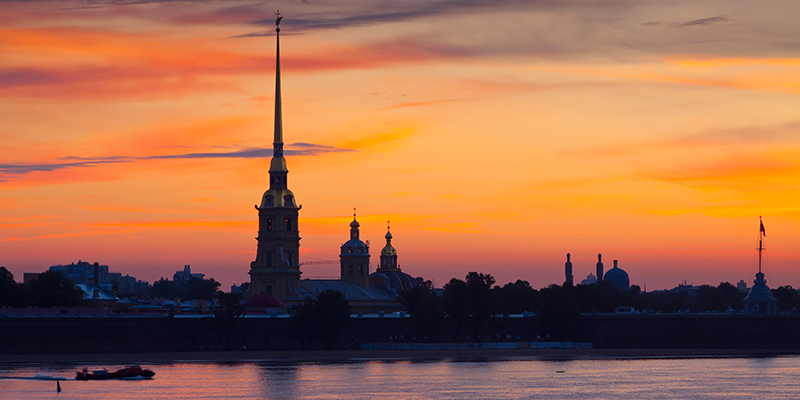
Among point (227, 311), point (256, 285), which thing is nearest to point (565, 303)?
point (227, 311)

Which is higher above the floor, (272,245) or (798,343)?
(272,245)

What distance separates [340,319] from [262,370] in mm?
28494

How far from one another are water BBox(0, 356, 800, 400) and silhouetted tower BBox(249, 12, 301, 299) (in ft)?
183

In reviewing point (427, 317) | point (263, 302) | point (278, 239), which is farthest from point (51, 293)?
point (427, 317)

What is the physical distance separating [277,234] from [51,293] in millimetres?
39161

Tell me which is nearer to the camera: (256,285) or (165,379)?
(165,379)

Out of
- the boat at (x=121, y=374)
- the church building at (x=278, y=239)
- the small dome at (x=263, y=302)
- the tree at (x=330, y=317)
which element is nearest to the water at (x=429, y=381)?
the boat at (x=121, y=374)

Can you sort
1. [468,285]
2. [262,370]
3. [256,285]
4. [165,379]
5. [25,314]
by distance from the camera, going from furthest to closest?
[256,285]
[468,285]
[25,314]
[262,370]
[165,379]

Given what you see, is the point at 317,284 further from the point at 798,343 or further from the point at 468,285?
the point at 798,343

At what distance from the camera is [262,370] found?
114m

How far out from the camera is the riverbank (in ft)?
416

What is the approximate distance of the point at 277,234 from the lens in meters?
182

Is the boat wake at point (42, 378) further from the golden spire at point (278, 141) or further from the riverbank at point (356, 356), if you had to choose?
the golden spire at point (278, 141)

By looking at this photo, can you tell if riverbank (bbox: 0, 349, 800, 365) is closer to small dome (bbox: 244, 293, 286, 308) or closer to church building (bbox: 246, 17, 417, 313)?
small dome (bbox: 244, 293, 286, 308)
